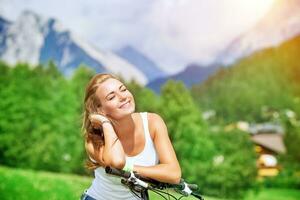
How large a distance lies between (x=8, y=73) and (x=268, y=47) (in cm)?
194

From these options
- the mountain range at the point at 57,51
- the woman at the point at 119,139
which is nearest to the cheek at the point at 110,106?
the woman at the point at 119,139

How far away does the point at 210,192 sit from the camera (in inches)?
188

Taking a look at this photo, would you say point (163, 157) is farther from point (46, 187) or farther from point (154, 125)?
point (46, 187)

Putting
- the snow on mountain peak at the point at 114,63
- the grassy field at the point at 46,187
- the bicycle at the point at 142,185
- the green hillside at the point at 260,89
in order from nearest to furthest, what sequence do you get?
the bicycle at the point at 142,185, the grassy field at the point at 46,187, the green hillside at the point at 260,89, the snow on mountain peak at the point at 114,63

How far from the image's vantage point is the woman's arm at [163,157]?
5.03ft

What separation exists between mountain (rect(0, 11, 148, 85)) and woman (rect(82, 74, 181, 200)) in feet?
11.0

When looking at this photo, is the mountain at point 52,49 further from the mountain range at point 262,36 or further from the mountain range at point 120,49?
the mountain range at point 262,36

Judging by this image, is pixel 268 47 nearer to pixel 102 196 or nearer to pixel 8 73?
pixel 8 73

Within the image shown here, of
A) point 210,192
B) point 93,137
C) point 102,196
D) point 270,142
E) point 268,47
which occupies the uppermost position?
point 268,47

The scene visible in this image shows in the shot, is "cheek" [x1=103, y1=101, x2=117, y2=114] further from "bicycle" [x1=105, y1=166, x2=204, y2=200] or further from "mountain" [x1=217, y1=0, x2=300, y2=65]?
"mountain" [x1=217, y1=0, x2=300, y2=65]

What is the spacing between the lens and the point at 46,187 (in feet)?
14.8

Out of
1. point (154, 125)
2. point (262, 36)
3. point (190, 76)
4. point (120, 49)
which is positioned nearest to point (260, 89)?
point (262, 36)

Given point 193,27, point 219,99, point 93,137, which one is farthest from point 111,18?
point 93,137

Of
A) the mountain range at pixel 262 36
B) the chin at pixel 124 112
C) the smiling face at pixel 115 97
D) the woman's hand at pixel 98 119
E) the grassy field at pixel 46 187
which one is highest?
the mountain range at pixel 262 36
